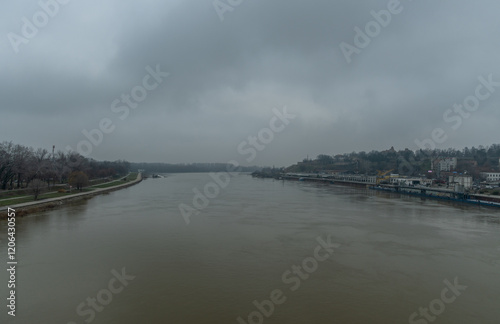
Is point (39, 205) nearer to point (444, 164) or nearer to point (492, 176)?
point (492, 176)

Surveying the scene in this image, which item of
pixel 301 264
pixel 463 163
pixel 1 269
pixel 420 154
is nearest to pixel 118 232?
pixel 1 269

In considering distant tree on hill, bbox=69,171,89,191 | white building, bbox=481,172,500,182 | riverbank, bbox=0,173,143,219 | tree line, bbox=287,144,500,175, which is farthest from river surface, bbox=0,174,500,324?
tree line, bbox=287,144,500,175

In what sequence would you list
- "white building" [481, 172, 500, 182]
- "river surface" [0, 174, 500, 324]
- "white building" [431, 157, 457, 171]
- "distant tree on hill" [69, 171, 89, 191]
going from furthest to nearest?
"white building" [431, 157, 457, 171], "white building" [481, 172, 500, 182], "distant tree on hill" [69, 171, 89, 191], "river surface" [0, 174, 500, 324]

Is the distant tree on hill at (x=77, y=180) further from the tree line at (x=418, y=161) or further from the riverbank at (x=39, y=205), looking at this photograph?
the tree line at (x=418, y=161)

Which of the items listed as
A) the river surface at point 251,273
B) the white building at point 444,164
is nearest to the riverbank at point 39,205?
the river surface at point 251,273

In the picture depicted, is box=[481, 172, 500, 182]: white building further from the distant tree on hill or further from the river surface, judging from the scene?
the distant tree on hill
